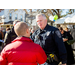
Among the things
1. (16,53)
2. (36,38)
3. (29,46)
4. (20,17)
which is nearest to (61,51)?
(36,38)

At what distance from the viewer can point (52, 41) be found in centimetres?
240

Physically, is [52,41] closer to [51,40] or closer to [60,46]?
[51,40]

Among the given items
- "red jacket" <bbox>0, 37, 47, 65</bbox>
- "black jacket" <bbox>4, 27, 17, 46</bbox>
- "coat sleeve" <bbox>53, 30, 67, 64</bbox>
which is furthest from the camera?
"black jacket" <bbox>4, 27, 17, 46</bbox>

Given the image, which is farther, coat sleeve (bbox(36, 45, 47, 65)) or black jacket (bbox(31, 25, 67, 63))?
black jacket (bbox(31, 25, 67, 63))

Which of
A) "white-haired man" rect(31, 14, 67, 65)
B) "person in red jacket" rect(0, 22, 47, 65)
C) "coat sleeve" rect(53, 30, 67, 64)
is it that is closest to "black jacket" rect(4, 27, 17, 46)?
"white-haired man" rect(31, 14, 67, 65)

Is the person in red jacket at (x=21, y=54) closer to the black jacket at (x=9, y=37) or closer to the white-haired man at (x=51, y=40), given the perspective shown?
the white-haired man at (x=51, y=40)

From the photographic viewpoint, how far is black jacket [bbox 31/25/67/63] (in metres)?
2.24

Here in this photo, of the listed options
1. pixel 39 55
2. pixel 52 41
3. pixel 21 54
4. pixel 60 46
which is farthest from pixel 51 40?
pixel 21 54

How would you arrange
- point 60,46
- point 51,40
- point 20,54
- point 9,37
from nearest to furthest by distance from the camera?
point 20,54 → point 60,46 → point 51,40 → point 9,37

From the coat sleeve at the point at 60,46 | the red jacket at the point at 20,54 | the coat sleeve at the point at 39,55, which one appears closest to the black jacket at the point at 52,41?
the coat sleeve at the point at 60,46

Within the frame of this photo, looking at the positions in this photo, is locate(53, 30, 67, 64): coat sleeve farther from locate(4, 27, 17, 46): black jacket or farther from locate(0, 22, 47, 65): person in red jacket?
locate(4, 27, 17, 46): black jacket

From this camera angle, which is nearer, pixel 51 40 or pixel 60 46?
pixel 60 46

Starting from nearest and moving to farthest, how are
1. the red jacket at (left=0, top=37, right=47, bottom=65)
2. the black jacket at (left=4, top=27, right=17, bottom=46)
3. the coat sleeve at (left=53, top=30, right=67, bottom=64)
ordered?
the red jacket at (left=0, top=37, right=47, bottom=65) < the coat sleeve at (left=53, top=30, right=67, bottom=64) < the black jacket at (left=4, top=27, right=17, bottom=46)

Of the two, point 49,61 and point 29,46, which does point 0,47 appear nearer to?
point 49,61
